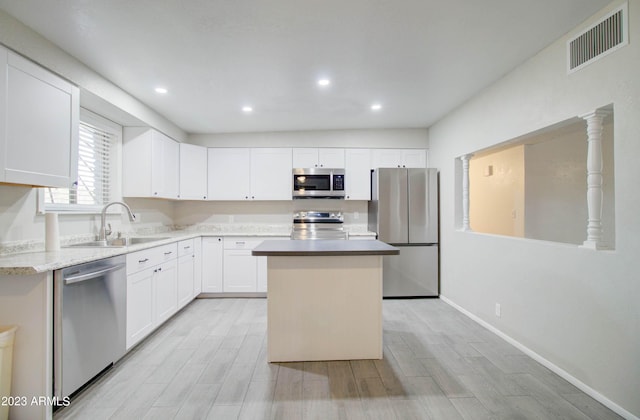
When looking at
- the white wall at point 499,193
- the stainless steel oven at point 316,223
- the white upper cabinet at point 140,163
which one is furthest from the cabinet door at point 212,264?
the white wall at point 499,193

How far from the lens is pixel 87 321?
1.87m

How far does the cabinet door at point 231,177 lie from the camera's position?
172 inches

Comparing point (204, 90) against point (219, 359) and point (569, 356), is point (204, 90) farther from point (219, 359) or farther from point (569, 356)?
point (569, 356)

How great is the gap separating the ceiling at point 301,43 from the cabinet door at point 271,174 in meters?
1.16

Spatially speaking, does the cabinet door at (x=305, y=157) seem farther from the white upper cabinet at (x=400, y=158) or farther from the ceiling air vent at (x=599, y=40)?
the ceiling air vent at (x=599, y=40)

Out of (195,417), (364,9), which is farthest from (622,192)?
(195,417)

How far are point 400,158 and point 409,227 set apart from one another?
3.80ft

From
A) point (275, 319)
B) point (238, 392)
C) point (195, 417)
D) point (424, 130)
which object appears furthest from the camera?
point (424, 130)

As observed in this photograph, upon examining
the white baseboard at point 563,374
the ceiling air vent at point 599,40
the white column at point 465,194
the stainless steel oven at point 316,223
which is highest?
the ceiling air vent at point 599,40

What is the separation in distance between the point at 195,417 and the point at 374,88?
10.2ft

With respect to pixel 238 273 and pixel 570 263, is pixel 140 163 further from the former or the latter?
pixel 570 263

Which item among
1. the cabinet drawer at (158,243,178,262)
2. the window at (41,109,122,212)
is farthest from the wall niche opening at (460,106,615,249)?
the window at (41,109,122,212)

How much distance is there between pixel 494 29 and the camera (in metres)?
1.95

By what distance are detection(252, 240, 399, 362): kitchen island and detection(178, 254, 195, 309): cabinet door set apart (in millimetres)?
1666
